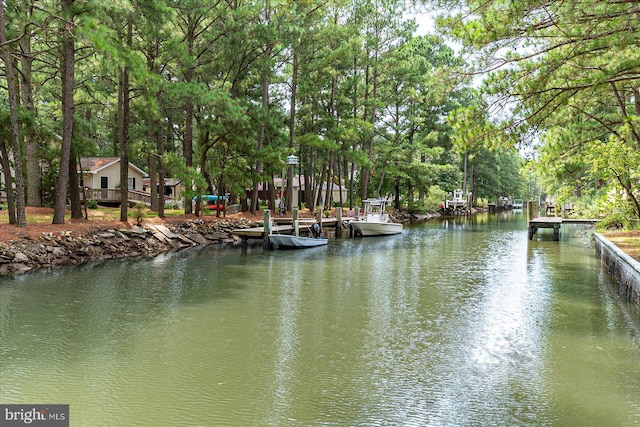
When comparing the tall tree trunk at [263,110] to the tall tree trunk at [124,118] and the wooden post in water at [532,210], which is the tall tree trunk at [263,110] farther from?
the wooden post in water at [532,210]

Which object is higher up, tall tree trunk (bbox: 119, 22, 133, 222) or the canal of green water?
tall tree trunk (bbox: 119, 22, 133, 222)

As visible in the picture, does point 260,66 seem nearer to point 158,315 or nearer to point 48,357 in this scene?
point 158,315

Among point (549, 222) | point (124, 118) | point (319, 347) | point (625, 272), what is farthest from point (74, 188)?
point (549, 222)

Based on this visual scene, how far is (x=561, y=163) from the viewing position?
19.7 metres

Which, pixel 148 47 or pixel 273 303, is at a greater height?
pixel 148 47

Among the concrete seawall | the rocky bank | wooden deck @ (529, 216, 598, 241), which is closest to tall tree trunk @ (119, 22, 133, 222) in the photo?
the rocky bank

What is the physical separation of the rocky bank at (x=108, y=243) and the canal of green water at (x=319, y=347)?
986 mm

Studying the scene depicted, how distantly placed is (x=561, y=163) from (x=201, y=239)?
15.6 metres

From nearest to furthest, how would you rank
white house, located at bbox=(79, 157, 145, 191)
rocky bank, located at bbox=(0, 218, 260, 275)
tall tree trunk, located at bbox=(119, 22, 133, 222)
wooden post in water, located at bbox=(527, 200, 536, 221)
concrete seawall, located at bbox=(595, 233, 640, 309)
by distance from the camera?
concrete seawall, located at bbox=(595, 233, 640, 309)
rocky bank, located at bbox=(0, 218, 260, 275)
tall tree trunk, located at bbox=(119, 22, 133, 222)
wooden post in water, located at bbox=(527, 200, 536, 221)
white house, located at bbox=(79, 157, 145, 191)

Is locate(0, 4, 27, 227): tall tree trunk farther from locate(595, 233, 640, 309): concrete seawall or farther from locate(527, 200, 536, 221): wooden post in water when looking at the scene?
locate(527, 200, 536, 221): wooden post in water

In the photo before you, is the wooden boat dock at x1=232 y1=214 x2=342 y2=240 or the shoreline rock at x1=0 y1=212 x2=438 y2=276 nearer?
the shoreline rock at x1=0 y1=212 x2=438 y2=276

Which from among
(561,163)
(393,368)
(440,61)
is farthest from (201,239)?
(440,61)

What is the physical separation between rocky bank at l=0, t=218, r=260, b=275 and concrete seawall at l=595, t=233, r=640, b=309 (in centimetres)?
1593

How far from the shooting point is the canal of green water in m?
6.17
